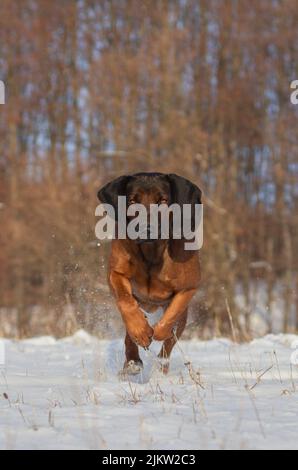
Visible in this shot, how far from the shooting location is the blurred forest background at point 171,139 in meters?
18.1

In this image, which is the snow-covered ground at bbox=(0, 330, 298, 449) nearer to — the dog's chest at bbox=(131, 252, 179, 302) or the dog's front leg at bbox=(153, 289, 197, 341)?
Answer: the dog's front leg at bbox=(153, 289, 197, 341)

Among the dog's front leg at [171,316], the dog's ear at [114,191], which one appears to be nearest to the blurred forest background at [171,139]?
the dog's ear at [114,191]

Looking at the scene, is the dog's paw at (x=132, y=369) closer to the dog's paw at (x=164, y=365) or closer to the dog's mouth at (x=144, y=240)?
the dog's paw at (x=164, y=365)

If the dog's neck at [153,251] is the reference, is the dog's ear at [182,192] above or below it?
above

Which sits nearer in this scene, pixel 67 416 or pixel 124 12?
pixel 67 416

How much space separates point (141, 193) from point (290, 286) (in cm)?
1355

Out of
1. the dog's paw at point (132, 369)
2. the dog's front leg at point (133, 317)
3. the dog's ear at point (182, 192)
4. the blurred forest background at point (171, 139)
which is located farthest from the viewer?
the blurred forest background at point (171, 139)

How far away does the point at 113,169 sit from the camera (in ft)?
62.3

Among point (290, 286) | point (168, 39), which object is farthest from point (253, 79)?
point (290, 286)

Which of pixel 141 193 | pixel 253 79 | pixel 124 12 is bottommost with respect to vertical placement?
pixel 141 193

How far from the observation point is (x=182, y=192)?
5.44 m

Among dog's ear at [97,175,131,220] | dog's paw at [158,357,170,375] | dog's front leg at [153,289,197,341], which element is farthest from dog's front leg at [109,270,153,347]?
dog's ear at [97,175,131,220]

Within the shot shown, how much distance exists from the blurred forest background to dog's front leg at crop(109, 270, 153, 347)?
11.3 meters
